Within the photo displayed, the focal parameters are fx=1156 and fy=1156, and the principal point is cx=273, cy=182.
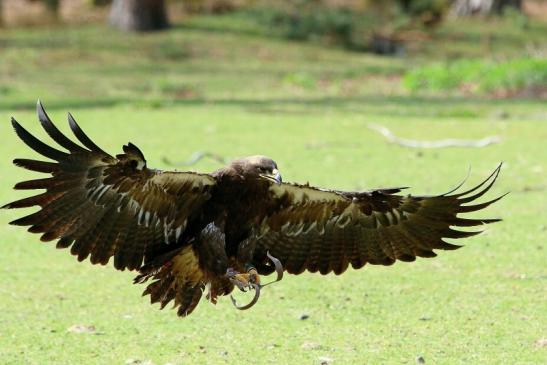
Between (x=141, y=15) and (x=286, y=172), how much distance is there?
16338mm

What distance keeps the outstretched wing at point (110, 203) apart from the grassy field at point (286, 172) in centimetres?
82

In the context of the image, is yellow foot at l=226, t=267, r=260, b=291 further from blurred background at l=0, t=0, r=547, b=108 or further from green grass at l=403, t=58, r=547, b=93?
green grass at l=403, t=58, r=547, b=93

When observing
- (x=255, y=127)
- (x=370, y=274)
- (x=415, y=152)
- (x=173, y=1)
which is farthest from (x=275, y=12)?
(x=370, y=274)

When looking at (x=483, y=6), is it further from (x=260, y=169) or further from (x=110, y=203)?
(x=110, y=203)

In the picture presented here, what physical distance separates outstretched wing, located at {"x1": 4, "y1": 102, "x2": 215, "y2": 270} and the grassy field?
822 millimetres

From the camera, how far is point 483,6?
3672 cm

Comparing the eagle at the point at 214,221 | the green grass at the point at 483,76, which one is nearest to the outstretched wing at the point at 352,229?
the eagle at the point at 214,221

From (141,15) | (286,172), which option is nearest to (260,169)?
(286,172)

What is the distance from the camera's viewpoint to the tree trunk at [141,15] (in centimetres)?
2886

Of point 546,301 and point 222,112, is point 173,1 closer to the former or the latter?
point 222,112

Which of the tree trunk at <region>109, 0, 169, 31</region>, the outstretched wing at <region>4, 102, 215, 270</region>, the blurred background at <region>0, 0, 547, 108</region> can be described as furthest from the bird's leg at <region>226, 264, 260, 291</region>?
the tree trunk at <region>109, 0, 169, 31</region>

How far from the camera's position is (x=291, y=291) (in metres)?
8.43

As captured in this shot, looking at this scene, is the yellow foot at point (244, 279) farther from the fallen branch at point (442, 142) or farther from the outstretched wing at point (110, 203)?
the fallen branch at point (442, 142)

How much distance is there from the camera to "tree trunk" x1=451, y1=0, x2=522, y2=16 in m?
36.4
